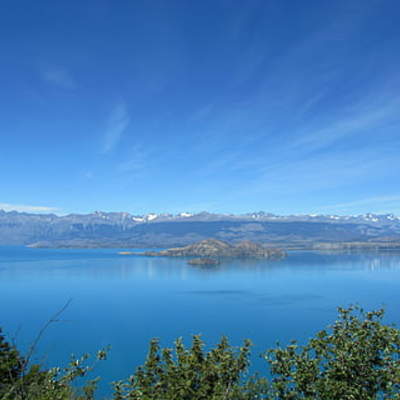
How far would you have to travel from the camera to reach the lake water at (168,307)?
47169mm

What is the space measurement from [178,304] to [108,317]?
631 inches

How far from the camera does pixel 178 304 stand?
2859 inches

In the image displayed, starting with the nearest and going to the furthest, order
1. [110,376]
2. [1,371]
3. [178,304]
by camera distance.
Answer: [1,371] < [110,376] < [178,304]

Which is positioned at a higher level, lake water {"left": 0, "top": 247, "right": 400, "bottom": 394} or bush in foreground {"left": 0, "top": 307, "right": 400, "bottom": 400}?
bush in foreground {"left": 0, "top": 307, "right": 400, "bottom": 400}

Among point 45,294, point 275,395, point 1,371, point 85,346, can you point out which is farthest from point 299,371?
point 45,294

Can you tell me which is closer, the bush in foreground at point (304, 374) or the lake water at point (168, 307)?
the bush in foreground at point (304, 374)

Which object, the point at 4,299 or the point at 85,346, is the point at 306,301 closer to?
the point at 85,346

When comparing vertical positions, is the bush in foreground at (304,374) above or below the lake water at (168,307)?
above

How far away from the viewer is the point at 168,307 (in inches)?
2741

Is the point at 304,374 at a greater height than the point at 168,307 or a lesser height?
greater

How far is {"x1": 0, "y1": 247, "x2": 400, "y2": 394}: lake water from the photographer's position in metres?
47.2

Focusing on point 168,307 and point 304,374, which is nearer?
point 304,374

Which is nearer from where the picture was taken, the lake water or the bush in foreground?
the bush in foreground

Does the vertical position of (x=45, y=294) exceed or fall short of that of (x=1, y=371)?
it falls short
